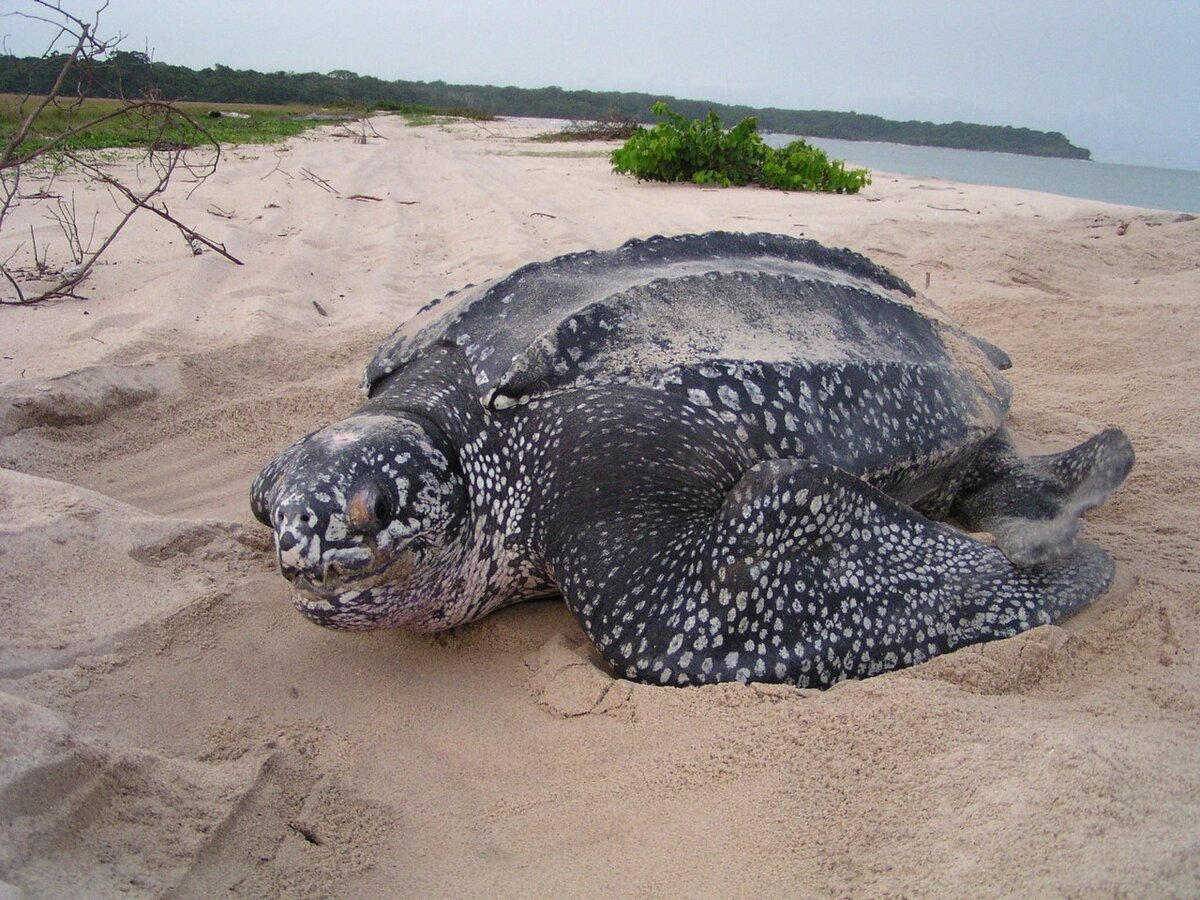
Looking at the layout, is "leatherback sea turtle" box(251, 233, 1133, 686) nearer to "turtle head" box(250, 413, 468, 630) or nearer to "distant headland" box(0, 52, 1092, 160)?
"turtle head" box(250, 413, 468, 630)

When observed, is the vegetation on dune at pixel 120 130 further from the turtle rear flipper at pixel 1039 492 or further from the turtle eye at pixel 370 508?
the turtle rear flipper at pixel 1039 492

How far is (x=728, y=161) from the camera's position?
8.34 meters

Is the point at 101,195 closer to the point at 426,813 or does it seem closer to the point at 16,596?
the point at 16,596

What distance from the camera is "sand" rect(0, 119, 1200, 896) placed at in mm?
988

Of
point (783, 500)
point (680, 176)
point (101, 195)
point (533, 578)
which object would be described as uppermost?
point (680, 176)

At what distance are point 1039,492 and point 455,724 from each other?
174cm

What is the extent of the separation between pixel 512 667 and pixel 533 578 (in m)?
0.22

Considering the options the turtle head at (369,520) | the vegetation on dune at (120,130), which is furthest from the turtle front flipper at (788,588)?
the vegetation on dune at (120,130)

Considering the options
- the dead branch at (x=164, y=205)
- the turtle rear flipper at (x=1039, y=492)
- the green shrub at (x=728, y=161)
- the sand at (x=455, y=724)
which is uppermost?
the green shrub at (x=728, y=161)

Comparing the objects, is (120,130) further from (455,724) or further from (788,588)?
(788,588)

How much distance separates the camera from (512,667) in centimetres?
167

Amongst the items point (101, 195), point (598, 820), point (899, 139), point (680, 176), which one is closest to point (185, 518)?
point (598, 820)

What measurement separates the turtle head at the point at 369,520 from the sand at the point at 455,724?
180 mm

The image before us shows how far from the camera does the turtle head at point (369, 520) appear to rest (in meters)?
1.48
